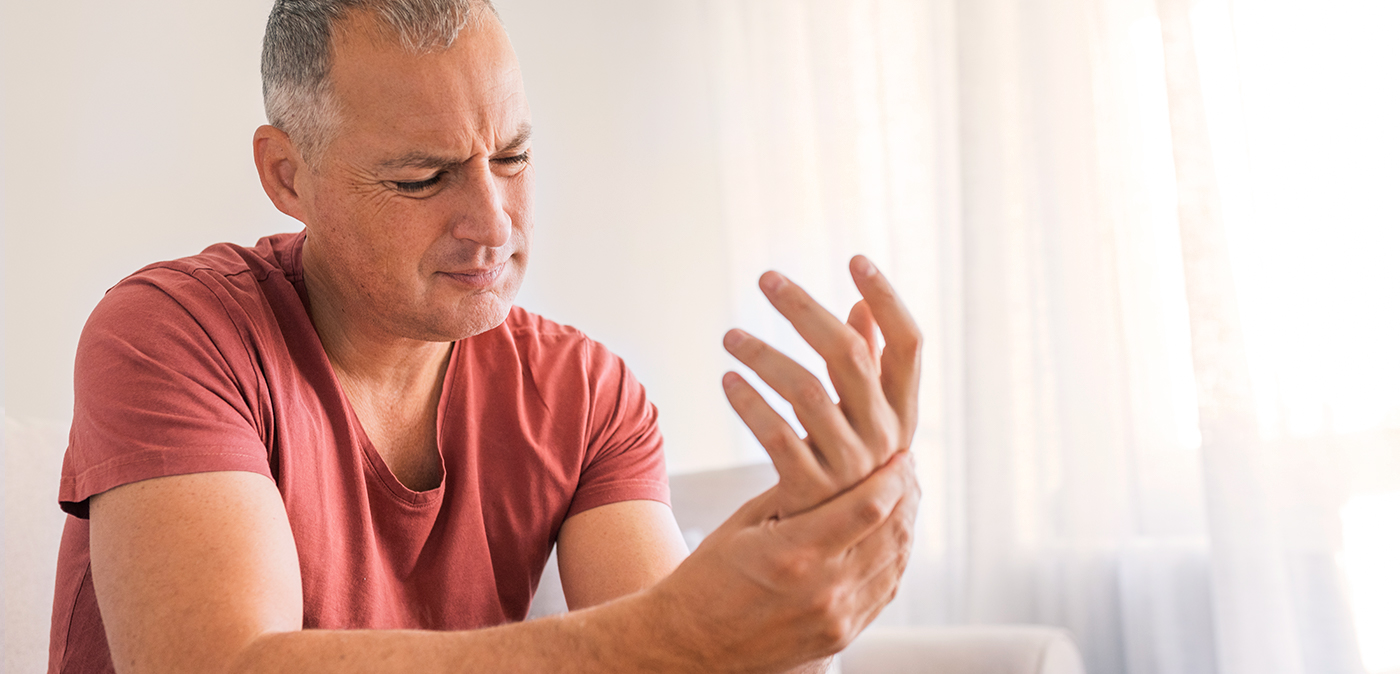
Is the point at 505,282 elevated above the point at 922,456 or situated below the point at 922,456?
above

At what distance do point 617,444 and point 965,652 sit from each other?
706 millimetres

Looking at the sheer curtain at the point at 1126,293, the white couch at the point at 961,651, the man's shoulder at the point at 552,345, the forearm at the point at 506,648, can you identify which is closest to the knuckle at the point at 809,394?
the forearm at the point at 506,648

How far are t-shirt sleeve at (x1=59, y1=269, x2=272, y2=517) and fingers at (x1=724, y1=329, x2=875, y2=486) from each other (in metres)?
0.50

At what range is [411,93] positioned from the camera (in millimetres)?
997

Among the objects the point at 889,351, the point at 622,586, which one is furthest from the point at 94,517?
the point at 889,351

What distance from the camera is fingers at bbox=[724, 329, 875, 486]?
63 cm

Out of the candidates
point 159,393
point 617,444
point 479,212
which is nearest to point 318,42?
point 479,212

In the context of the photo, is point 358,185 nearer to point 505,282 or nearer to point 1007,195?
point 505,282

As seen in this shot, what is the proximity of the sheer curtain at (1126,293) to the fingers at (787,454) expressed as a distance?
139 cm

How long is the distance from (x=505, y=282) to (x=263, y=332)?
0.82ft

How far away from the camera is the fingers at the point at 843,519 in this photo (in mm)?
626

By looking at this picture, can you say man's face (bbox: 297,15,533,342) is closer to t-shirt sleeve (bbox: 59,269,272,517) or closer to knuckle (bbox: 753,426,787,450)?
t-shirt sleeve (bbox: 59,269,272,517)

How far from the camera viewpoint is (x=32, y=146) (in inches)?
61.4

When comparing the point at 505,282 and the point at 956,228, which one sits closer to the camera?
the point at 505,282
